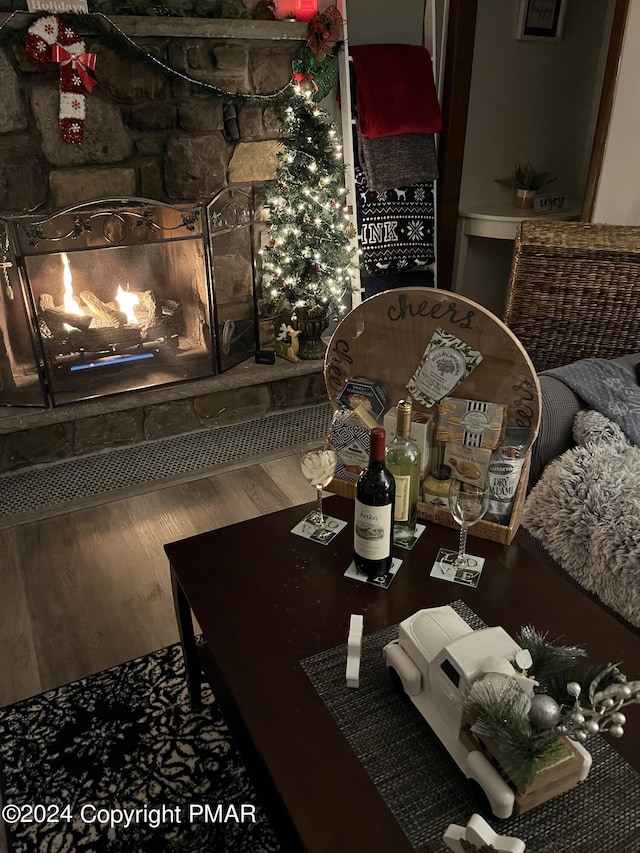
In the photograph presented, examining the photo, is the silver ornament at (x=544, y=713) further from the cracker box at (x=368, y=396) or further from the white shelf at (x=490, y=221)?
the white shelf at (x=490, y=221)

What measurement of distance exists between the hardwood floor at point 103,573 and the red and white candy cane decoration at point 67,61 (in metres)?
1.37

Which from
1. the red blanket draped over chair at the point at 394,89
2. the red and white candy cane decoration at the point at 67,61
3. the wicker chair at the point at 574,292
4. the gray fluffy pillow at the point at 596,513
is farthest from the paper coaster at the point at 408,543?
the red blanket draped over chair at the point at 394,89

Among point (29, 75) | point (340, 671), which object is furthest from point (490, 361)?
point (29, 75)

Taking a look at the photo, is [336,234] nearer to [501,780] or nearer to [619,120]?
[619,120]

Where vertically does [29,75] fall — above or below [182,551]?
above

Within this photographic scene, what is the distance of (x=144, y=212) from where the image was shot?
244cm

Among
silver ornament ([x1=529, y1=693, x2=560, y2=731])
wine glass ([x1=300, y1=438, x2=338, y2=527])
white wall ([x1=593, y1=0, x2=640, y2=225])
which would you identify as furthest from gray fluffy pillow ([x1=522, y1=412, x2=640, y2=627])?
white wall ([x1=593, y1=0, x2=640, y2=225])

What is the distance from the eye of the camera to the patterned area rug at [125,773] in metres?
1.30

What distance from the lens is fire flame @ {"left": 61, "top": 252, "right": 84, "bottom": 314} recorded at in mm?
2455

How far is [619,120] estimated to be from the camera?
2646 millimetres

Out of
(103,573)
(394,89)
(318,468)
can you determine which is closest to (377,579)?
(318,468)

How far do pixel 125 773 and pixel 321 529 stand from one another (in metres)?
0.70

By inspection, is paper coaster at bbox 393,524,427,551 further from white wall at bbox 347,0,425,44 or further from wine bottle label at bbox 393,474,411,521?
white wall at bbox 347,0,425,44

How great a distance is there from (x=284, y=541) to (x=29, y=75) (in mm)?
1914
